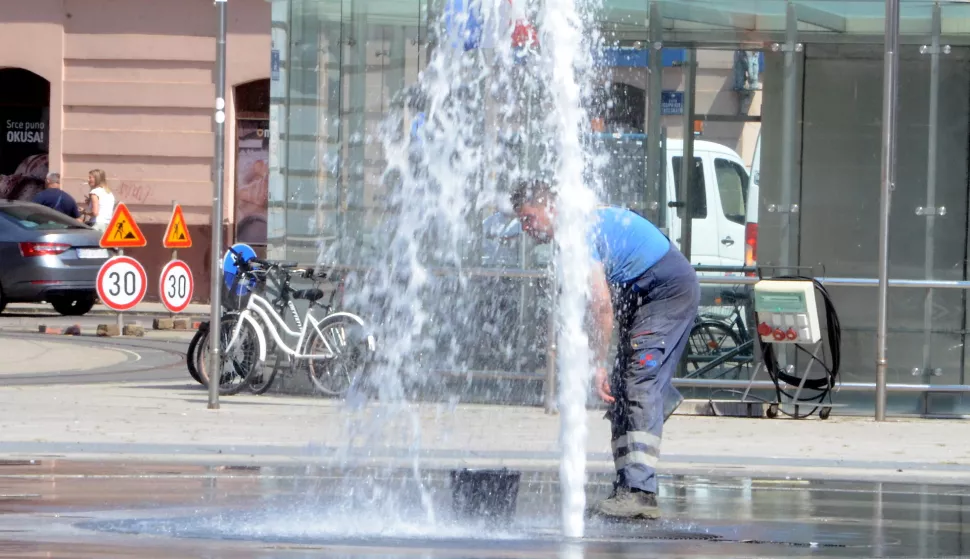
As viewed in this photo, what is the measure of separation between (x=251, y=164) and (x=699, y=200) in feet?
48.0

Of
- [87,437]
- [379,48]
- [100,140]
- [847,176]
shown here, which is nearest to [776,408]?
[847,176]

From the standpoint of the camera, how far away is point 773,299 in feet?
42.4

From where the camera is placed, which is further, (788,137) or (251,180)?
(251,180)

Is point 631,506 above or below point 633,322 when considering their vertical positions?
below

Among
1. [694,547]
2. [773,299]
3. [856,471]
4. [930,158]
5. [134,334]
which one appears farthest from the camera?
[134,334]

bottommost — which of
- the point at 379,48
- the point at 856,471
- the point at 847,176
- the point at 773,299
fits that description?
the point at 856,471

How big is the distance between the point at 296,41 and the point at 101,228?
36.0 ft

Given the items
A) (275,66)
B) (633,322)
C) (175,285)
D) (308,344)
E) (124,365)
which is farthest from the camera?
(175,285)

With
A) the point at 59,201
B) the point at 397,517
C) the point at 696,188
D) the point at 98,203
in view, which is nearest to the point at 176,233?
the point at 98,203

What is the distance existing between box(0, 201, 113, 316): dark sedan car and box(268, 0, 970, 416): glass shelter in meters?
9.07

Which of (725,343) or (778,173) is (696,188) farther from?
(725,343)

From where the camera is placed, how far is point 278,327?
14.1 m

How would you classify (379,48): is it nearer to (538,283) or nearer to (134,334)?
(538,283)

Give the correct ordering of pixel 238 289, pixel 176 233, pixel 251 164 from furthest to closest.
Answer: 1. pixel 251 164
2. pixel 176 233
3. pixel 238 289
